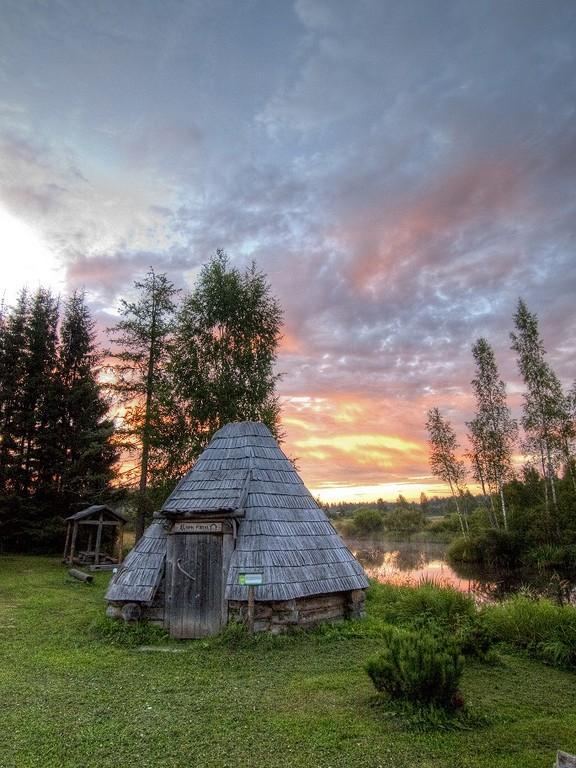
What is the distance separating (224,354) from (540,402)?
17427mm

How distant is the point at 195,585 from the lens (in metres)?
9.95

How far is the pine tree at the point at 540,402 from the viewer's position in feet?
83.9

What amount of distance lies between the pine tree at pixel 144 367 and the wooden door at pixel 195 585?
1106cm

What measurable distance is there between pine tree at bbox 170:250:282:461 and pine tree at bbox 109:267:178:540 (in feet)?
3.35

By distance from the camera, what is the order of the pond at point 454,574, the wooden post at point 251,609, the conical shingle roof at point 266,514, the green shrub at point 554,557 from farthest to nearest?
the green shrub at point 554,557 < the pond at point 454,574 < the conical shingle roof at point 266,514 < the wooden post at point 251,609

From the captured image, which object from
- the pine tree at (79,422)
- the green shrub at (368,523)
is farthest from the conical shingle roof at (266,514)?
the green shrub at (368,523)

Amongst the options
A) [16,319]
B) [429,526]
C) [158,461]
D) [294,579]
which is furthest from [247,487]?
[429,526]

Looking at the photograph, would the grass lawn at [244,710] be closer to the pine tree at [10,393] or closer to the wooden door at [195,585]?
the wooden door at [195,585]

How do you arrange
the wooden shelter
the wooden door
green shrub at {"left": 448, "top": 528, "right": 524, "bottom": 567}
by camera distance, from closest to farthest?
the wooden door < the wooden shelter < green shrub at {"left": 448, "top": 528, "right": 524, "bottom": 567}

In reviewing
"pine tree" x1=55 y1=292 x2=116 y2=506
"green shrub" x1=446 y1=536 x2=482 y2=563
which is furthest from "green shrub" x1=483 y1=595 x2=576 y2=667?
"pine tree" x1=55 y1=292 x2=116 y2=506

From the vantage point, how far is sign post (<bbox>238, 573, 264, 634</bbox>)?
29.2ft

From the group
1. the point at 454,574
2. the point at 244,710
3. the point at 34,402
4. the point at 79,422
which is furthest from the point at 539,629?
the point at 34,402

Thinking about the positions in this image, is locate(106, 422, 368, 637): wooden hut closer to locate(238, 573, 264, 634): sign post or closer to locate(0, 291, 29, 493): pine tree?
locate(238, 573, 264, 634): sign post

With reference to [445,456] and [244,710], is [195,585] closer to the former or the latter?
[244,710]
